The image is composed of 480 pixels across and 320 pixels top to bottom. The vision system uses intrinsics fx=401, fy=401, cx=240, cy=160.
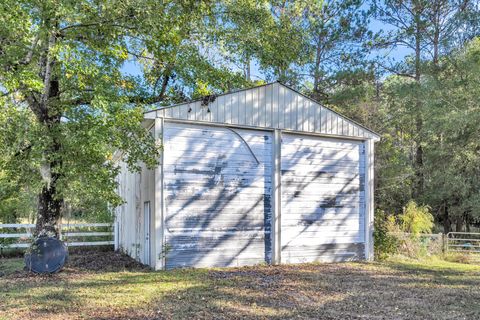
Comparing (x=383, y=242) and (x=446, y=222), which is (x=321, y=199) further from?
(x=446, y=222)

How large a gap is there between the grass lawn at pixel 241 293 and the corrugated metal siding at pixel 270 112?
10.7ft

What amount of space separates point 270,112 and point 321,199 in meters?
2.56

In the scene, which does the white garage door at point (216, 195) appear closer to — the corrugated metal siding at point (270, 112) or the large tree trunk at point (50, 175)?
the corrugated metal siding at point (270, 112)

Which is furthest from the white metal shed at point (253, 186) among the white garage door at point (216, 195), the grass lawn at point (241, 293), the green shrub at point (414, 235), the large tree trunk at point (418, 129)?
the large tree trunk at point (418, 129)

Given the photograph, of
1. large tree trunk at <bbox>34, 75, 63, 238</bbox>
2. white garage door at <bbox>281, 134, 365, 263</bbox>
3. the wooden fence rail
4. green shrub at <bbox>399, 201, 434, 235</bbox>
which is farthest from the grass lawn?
green shrub at <bbox>399, 201, 434, 235</bbox>

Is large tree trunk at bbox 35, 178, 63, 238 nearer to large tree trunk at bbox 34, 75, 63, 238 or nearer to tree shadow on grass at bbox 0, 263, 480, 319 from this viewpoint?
large tree trunk at bbox 34, 75, 63, 238

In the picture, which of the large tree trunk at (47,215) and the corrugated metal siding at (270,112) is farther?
the corrugated metal siding at (270,112)

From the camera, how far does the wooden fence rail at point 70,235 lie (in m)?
11.1

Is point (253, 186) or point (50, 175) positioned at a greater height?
point (50, 175)

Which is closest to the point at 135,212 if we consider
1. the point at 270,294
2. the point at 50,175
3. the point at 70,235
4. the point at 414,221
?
the point at 50,175

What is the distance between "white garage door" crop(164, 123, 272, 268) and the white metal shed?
0.07 feet

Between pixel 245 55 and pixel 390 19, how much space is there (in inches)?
337

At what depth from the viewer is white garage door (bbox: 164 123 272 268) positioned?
8.44 meters

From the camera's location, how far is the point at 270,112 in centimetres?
953
